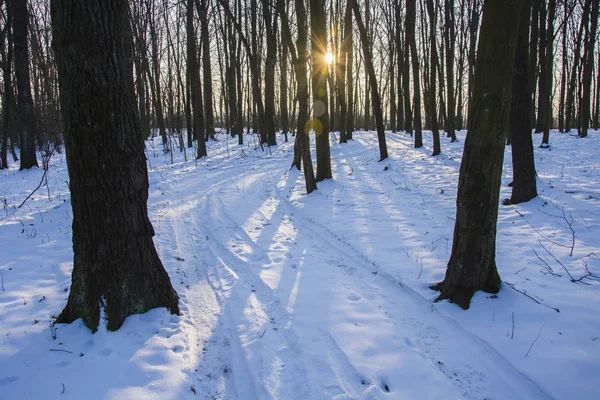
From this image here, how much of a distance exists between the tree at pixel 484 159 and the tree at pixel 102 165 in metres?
3.18

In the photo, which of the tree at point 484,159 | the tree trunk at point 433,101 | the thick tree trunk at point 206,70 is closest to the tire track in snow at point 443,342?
the tree at point 484,159

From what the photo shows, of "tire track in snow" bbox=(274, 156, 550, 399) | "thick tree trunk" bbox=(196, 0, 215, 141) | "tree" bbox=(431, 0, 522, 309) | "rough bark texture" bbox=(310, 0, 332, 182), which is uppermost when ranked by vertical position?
"thick tree trunk" bbox=(196, 0, 215, 141)

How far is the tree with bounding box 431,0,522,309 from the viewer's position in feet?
10.2

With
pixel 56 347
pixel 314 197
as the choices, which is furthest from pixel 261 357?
pixel 314 197

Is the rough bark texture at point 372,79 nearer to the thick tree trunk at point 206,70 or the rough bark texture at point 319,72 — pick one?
the rough bark texture at point 319,72

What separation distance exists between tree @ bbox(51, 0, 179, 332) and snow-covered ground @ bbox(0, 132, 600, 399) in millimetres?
309

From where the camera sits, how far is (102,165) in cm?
288

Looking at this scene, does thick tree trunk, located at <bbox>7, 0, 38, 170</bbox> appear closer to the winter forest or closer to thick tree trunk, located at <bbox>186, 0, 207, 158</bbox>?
thick tree trunk, located at <bbox>186, 0, 207, 158</bbox>

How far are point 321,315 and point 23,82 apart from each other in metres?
15.6

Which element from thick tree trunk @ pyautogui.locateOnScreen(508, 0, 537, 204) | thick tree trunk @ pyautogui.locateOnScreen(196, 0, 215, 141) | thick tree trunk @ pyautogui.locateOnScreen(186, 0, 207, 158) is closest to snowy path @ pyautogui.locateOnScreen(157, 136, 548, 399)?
thick tree trunk @ pyautogui.locateOnScreen(508, 0, 537, 204)

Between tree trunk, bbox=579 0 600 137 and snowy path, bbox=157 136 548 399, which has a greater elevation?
tree trunk, bbox=579 0 600 137

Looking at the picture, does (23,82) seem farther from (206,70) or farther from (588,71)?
(588,71)

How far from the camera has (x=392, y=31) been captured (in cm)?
2489

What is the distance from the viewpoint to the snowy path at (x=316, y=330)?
Answer: 2576 millimetres
